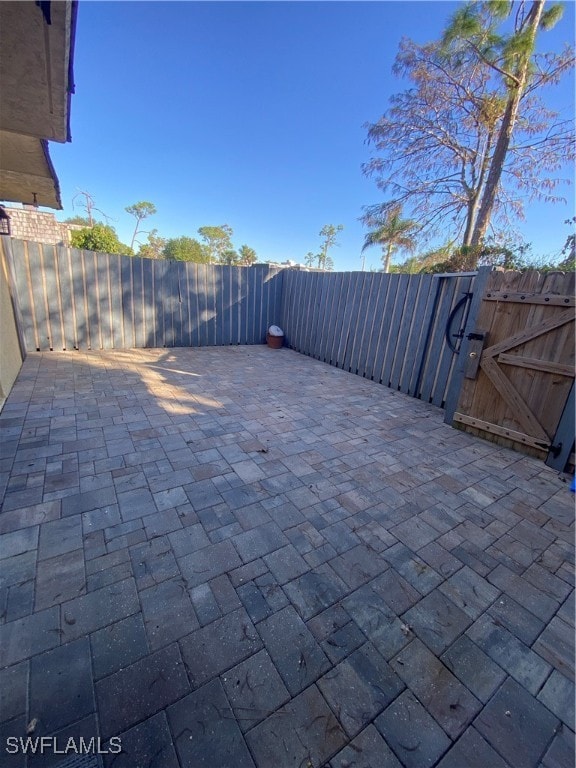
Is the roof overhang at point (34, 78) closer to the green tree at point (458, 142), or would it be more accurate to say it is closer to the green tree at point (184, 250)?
the green tree at point (458, 142)

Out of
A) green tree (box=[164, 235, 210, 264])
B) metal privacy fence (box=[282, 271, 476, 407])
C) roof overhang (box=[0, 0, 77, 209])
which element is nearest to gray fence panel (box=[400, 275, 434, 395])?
metal privacy fence (box=[282, 271, 476, 407])

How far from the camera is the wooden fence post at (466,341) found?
3.39m

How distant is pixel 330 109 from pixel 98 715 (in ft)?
53.0

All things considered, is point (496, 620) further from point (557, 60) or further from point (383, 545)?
point (557, 60)

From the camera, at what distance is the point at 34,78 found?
205cm

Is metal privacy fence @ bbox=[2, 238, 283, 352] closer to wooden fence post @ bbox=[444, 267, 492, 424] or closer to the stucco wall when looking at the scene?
the stucco wall

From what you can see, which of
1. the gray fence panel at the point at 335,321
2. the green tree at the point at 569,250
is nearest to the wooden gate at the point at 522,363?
the gray fence panel at the point at 335,321

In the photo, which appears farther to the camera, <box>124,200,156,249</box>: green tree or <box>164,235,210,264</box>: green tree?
<box>124,200,156,249</box>: green tree

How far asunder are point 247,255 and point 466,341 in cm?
3569

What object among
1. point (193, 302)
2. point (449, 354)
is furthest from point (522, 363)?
point (193, 302)

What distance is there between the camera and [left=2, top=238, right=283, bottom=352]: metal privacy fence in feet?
17.3

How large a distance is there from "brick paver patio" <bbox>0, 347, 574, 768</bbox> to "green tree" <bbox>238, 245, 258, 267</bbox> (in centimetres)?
3578

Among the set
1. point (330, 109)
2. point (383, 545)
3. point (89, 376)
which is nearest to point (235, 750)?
point (383, 545)

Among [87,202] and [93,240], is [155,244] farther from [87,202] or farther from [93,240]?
[93,240]
